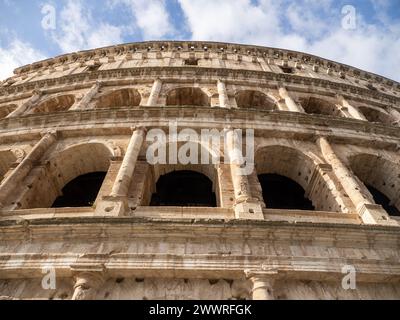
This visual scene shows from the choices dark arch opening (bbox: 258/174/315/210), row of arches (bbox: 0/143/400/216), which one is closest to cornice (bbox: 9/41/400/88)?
row of arches (bbox: 0/143/400/216)

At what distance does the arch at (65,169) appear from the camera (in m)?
7.14

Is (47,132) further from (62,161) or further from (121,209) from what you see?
(121,209)

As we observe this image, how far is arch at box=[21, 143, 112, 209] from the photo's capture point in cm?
714

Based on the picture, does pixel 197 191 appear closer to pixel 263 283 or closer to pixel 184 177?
pixel 184 177

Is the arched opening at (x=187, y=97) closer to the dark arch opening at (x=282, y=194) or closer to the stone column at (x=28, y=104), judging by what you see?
the dark arch opening at (x=282, y=194)

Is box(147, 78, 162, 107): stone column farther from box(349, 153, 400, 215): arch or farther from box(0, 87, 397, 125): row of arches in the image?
box(349, 153, 400, 215): arch

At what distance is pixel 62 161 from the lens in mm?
7852

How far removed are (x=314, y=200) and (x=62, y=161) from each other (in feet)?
21.8

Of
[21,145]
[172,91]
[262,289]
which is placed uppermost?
[172,91]

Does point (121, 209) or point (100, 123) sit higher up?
point (100, 123)

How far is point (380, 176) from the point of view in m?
8.37

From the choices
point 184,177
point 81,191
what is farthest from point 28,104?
point 184,177

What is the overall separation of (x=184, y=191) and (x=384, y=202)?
547 centimetres

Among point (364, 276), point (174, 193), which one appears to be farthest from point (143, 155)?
point (364, 276)
